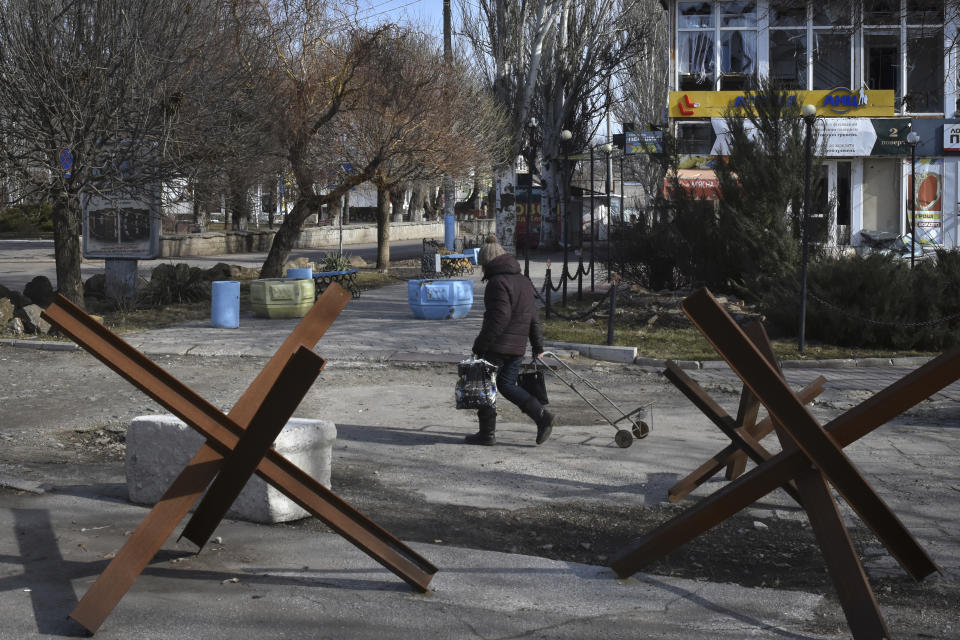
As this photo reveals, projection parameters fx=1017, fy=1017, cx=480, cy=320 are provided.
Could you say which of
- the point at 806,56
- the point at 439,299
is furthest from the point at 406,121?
the point at 806,56

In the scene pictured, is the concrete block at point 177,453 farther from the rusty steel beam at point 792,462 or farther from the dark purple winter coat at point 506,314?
the dark purple winter coat at point 506,314

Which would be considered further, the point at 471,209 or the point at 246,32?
the point at 471,209

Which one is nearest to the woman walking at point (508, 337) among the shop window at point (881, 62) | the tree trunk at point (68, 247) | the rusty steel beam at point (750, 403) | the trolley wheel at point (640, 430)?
the trolley wheel at point (640, 430)

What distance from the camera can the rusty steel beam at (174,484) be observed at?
4016 millimetres

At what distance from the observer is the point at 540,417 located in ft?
26.6

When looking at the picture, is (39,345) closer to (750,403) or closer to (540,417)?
(540,417)

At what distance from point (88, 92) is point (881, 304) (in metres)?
11.2

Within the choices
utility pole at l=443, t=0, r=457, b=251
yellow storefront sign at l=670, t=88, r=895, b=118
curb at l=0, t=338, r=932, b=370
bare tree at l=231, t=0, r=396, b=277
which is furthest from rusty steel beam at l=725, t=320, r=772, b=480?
yellow storefront sign at l=670, t=88, r=895, b=118

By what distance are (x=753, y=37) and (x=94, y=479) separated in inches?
1190

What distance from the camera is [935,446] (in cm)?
816

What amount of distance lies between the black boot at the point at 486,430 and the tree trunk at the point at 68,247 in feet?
31.8

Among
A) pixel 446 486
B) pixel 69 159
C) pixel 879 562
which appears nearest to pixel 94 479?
pixel 446 486

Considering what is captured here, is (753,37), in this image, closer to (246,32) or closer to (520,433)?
(246,32)

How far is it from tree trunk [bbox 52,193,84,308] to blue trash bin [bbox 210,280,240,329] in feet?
7.32
